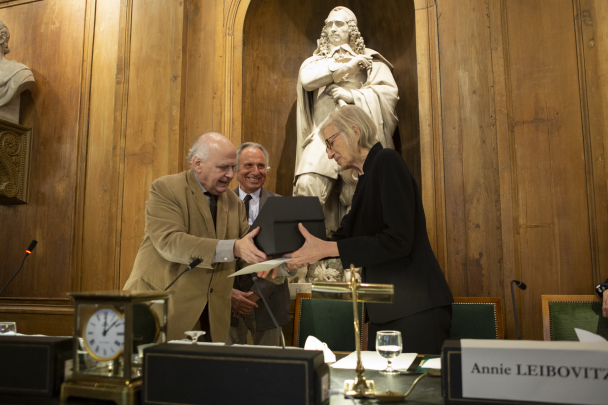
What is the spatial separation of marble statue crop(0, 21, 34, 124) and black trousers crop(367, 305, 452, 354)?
11.7 feet

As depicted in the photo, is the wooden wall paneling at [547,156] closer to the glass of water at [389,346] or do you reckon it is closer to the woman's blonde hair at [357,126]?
the woman's blonde hair at [357,126]

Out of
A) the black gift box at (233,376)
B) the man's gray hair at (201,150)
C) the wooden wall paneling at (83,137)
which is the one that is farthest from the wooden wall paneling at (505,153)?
the wooden wall paneling at (83,137)

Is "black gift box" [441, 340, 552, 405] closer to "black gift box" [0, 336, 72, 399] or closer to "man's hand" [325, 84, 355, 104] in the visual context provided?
"black gift box" [0, 336, 72, 399]

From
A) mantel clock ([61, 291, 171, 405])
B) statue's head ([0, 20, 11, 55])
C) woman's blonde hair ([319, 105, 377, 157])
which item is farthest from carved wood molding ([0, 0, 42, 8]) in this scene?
mantel clock ([61, 291, 171, 405])

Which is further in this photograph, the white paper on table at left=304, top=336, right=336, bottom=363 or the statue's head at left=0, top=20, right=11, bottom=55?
the statue's head at left=0, top=20, right=11, bottom=55

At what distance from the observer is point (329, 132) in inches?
75.6

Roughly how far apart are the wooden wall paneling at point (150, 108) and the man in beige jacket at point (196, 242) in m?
1.54

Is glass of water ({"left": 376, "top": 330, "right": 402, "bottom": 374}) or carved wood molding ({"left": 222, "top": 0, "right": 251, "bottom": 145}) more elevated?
carved wood molding ({"left": 222, "top": 0, "right": 251, "bottom": 145})

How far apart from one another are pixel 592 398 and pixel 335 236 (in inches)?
50.4

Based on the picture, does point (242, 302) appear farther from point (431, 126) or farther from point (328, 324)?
point (431, 126)

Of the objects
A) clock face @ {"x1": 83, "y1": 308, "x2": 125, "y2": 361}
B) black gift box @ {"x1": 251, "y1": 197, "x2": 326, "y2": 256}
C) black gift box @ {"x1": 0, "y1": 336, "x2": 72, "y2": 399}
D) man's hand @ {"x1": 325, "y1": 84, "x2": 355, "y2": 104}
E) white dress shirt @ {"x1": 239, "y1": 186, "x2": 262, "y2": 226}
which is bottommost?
black gift box @ {"x1": 0, "y1": 336, "x2": 72, "y2": 399}

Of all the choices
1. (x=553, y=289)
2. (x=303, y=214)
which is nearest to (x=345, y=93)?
(x=553, y=289)

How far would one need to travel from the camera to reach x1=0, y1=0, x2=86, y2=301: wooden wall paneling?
3.76 meters

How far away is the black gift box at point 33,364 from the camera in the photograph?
1077 mm
